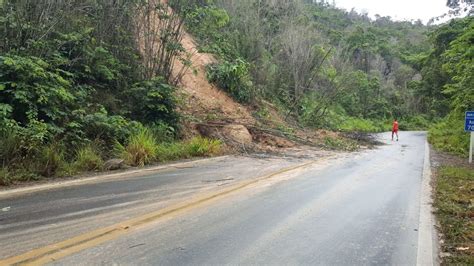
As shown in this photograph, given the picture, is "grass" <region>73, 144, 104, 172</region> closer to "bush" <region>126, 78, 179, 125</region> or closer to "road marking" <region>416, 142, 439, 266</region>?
"bush" <region>126, 78, 179, 125</region>

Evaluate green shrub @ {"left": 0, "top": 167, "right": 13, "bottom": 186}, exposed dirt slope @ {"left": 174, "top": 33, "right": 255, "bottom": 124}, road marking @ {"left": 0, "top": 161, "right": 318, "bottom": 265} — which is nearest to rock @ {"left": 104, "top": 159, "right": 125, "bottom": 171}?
green shrub @ {"left": 0, "top": 167, "right": 13, "bottom": 186}

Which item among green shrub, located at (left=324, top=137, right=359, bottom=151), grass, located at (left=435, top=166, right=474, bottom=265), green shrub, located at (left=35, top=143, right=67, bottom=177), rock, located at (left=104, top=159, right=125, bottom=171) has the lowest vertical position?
green shrub, located at (left=324, top=137, right=359, bottom=151)

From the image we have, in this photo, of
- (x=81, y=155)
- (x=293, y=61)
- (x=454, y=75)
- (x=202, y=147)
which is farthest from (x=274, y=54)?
(x=81, y=155)

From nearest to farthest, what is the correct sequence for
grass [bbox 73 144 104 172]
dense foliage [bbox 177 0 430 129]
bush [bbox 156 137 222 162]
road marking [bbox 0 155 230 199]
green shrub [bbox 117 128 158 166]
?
road marking [bbox 0 155 230 199] < grass [bbox 73 144 104 172] < green shrub [bbox 117 128 158 166] < bush [bbox 156 137 222 162] < dense foliage [bbox 177 0 430 129]

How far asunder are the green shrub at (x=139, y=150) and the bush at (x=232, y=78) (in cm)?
1115

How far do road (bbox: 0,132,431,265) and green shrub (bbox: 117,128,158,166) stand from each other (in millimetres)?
1112

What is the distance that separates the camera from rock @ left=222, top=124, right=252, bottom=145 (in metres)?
18.0

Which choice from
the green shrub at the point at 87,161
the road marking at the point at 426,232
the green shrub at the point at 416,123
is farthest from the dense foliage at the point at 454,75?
the green shrub at the point at 416,123

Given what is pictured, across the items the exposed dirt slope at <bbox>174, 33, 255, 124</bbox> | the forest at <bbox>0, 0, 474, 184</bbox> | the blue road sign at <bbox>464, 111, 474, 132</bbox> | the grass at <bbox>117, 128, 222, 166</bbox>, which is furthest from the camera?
the exposed dirt slope at <bbox>174, 33, 255, 124</bbox>

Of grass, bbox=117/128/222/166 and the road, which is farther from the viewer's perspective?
grass, bbox=117/128/222/166

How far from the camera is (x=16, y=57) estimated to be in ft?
34.4

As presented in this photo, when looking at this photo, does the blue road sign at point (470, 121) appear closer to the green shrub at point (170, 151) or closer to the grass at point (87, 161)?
the green shrub at point (170, 151)

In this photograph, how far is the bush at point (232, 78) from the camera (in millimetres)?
23453

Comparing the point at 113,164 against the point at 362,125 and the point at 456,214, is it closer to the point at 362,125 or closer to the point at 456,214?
the point at 456,214
